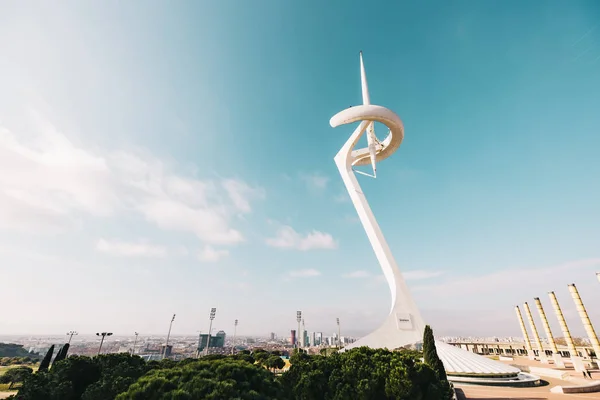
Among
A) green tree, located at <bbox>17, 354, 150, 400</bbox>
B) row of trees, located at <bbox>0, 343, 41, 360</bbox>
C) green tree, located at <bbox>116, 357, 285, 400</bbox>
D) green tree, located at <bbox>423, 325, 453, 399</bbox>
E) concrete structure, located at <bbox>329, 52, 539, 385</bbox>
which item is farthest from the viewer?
row of trees, located at <bbox>0, 343, 41, 360</bbox>

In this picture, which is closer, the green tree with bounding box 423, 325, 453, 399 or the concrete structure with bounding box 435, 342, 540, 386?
the green tree with bounding box 423, 325, 453, 399

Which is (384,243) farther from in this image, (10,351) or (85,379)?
(10,351)

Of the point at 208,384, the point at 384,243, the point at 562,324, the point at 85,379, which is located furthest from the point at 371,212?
the point at 562,324

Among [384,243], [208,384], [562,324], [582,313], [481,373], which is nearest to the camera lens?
[208,384]

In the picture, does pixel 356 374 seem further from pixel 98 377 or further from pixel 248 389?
pixel 98 377

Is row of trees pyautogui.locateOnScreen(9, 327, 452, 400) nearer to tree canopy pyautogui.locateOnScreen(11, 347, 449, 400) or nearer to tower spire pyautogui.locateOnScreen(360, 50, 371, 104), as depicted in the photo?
tree canopy pyautogui.locateOnScreen(11, 347, 449, 400)

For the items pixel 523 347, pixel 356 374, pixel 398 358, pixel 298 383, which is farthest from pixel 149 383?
pixel 523 347

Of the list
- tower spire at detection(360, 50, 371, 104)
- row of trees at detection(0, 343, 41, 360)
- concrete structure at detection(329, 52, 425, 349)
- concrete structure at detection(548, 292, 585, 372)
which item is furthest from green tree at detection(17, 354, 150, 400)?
row of trees at detection(0, 343, 41, 360)
